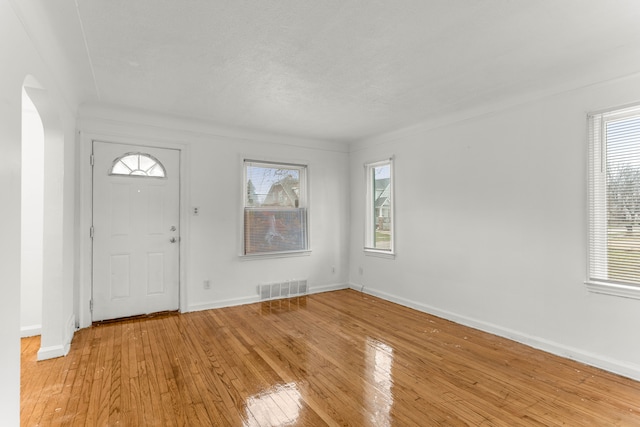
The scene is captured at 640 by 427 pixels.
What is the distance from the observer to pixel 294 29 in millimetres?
2197

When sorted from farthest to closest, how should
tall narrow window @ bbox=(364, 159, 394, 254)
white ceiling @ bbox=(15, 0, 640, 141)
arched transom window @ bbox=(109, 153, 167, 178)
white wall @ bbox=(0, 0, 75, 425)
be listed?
1. tall narrow window @ bbox=(364, 159, 394, 254)
2. arched transom window @ bbox=(109, 153, 167, 178)
3. white ceiling @ bbox=(15, 0, 640, 141)
4. white wall @ bbox=(0, 0, 75, 425)

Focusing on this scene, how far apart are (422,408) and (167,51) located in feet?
10.4

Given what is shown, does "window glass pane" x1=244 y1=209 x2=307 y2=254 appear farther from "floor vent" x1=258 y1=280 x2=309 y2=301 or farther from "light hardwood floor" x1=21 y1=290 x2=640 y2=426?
"light hardwood floor" x1=21 y1=290 x2=640 y2=426

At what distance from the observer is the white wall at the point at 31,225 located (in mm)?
3465

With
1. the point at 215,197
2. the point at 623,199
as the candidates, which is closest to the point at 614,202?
the point at 623,199

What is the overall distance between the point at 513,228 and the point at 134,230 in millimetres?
4338

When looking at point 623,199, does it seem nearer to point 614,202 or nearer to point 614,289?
point 614,202

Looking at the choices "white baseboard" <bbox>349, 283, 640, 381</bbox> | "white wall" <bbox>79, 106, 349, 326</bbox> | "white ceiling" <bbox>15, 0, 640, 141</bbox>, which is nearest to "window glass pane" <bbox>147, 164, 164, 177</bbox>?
"white wall" <bbox>79, 106, 349, 326</bbox>

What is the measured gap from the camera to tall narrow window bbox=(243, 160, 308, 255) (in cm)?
483

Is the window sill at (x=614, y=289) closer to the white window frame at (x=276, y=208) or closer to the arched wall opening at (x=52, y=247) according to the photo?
the white window frame at (x=276, y=208)

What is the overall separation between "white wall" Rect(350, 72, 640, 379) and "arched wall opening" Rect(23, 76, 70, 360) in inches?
154

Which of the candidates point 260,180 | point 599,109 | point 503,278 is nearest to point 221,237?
point 260,180

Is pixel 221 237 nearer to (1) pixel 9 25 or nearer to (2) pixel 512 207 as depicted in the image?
(1) pixel 9 25

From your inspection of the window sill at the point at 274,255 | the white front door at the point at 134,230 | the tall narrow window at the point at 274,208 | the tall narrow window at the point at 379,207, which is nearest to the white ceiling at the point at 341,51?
the white front door at the point at 134,230
